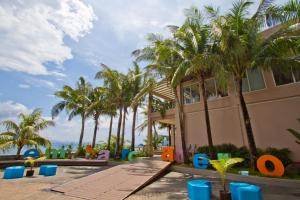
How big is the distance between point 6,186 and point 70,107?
15876mm

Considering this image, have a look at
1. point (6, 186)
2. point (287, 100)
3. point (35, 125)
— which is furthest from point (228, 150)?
point (35, 125)

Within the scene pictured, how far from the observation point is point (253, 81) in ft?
42.7

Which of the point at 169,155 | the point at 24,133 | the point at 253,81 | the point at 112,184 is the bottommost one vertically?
the point at 112,184

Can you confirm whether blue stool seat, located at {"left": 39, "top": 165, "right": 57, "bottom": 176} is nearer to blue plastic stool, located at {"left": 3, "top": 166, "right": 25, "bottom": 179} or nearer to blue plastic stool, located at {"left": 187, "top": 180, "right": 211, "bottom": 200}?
blue plastic stool, located at {"left": 3, "top": 166, "right": 25, "bottom": 179}

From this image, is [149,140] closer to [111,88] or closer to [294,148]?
[111,88]

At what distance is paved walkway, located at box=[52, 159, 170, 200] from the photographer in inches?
302

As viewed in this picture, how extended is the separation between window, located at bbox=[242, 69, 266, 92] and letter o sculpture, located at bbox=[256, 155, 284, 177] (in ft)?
16.7

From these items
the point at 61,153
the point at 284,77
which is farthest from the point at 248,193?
the point at 61,153

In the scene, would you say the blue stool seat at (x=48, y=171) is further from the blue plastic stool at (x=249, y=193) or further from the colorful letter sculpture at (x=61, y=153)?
the blue plastic stool at (x=249, y=193)

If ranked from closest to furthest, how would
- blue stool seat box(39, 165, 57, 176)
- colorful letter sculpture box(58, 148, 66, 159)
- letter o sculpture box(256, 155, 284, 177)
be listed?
letter o sculpture box(256, 155, 284, 177)
blue stool seat box(39, 165, 57, 176)
colorful letter sculpture box(58, 148, 66, 159)

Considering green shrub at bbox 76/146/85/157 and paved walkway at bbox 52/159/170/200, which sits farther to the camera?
green shrub at bbox 76/146/85/157

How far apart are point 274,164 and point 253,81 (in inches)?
232

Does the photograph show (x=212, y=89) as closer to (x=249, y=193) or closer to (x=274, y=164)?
(x=274, y=164)

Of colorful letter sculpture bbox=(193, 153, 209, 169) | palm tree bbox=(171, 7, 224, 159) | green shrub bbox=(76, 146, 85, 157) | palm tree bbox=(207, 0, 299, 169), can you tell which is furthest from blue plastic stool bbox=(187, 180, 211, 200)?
green shrub bbox=(76, 146, 85, 157)
